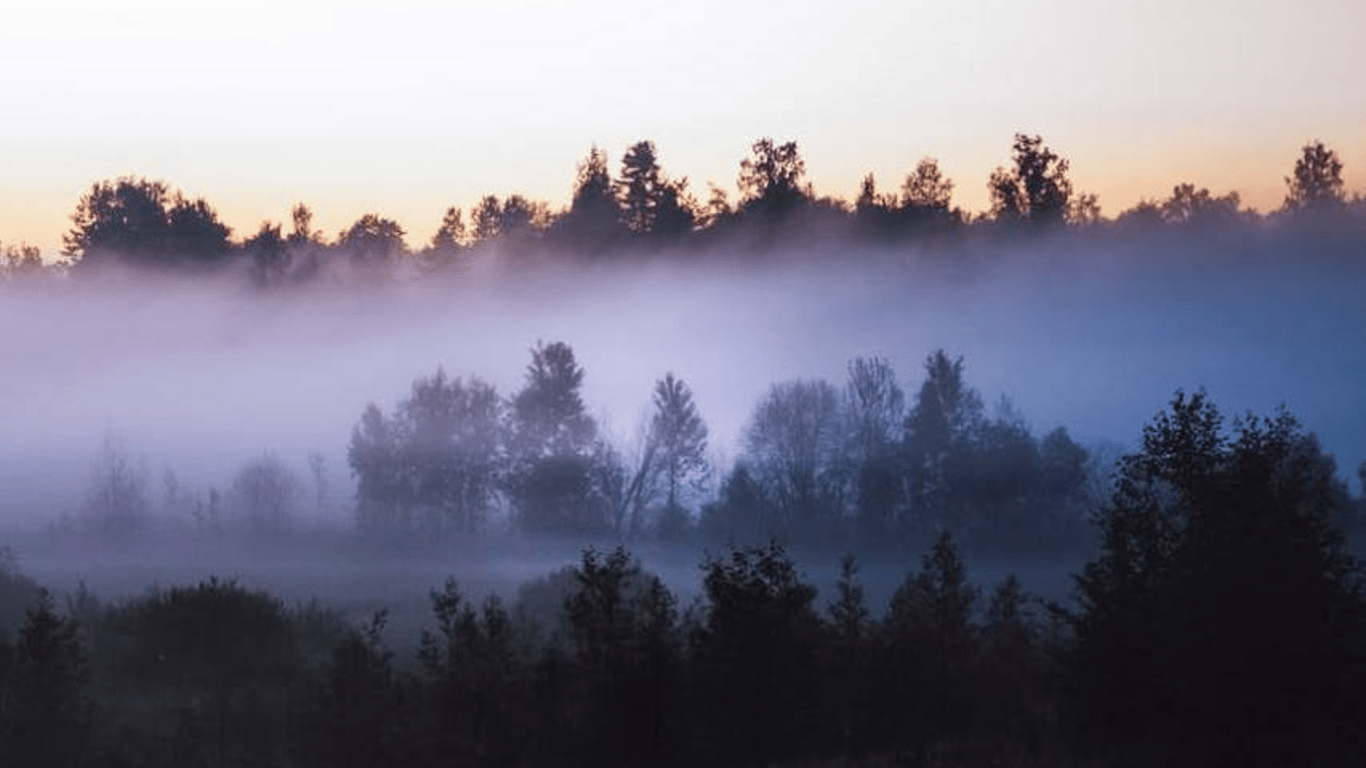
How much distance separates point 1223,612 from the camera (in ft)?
151

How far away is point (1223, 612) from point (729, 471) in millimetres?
99750

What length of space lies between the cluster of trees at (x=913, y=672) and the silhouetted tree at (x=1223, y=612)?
0.06 m

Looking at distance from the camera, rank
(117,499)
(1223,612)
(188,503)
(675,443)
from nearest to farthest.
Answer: (1223,612) < (675,443) < (117,499) < (188,503)

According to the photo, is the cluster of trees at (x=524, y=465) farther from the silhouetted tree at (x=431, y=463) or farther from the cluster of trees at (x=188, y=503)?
the cluster of trees at (x=188, y=503)

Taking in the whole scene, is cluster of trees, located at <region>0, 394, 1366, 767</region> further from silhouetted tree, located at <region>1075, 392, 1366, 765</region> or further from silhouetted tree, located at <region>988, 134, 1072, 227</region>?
silhouetted tree, located at <region>988, 134, 1072, 227</region>

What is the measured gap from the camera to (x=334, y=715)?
179 feet

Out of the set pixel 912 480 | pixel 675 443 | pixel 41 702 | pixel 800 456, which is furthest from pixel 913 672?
pixel 675 443

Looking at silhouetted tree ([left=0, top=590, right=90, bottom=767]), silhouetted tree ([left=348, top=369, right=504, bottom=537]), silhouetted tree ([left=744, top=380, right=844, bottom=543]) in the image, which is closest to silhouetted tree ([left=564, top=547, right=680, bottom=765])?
silhouetted tree ([left=0, top=590, right=90, bottom=767])

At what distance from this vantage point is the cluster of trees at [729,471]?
134m

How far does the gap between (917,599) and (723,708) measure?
1059 cm

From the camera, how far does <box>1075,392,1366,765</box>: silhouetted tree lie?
44.8 meters

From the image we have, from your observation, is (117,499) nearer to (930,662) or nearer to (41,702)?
(41,702)

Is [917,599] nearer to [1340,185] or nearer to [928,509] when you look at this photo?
[928,509]

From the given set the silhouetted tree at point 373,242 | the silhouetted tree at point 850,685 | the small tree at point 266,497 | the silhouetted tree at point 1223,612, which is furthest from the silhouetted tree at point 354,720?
the silhouetted tree at point 373,242
